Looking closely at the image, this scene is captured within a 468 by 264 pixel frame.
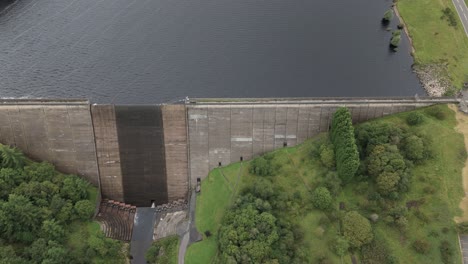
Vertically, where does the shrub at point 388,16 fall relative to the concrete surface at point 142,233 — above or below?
above

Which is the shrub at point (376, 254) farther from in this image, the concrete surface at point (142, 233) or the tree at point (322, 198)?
the concrete surface at point (142, 233)

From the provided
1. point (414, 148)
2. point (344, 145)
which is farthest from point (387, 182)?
point (344, 145)

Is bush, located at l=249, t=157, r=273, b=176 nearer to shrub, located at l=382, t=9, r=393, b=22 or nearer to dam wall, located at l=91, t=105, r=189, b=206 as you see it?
dam wall, located at l=91, t=105, r=189, b=206

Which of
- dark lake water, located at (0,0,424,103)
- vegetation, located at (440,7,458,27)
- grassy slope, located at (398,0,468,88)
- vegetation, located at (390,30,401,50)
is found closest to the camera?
dark lake water, located at (0,0,424,103)

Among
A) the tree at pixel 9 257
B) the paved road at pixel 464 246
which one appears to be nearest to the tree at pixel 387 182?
the paved road at pixel 464 246

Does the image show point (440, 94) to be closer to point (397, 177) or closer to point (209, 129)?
point (397, 177)

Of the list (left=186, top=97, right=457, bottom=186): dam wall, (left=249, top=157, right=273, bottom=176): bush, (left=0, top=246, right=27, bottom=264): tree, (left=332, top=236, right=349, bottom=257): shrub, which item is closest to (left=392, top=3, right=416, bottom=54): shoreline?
(left=186, top=97, right=457, bottom=186): dam wall
